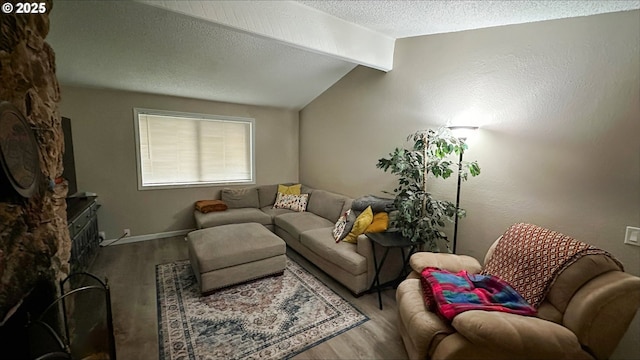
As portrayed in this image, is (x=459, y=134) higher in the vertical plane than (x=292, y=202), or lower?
higher

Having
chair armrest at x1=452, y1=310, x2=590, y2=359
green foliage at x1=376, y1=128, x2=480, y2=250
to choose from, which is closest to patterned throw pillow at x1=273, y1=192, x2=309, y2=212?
green foliage at x1=376, y1=128, x2=480, y2=250

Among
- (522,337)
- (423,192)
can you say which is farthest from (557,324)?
(423,192)

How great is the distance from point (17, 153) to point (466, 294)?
252 centimetres

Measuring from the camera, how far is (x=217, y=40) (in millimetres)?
2678

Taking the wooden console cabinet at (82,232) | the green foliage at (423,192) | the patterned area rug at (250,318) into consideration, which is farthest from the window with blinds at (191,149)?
the green foliage at (423,192)

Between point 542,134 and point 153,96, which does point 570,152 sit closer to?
point 542,134

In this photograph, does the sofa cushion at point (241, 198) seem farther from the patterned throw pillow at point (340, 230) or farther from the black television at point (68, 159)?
the patterned throw pillow at point (340, 230)

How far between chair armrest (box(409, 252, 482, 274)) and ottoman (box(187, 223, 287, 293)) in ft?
4.65

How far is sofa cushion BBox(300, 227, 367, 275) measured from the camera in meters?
2.43

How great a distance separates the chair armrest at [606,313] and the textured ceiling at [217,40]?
1.72 meters

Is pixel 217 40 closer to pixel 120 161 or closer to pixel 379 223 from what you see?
pixel 120 161

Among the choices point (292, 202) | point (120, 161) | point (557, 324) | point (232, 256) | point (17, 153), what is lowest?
point (232, 256)

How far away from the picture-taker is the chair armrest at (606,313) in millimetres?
1254

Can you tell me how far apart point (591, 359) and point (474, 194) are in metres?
1.46
